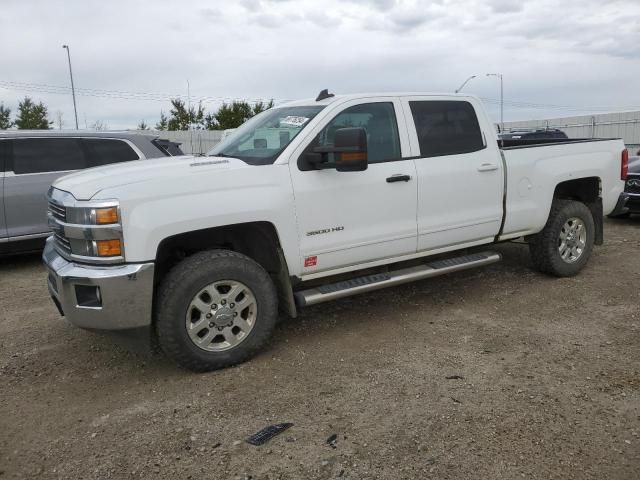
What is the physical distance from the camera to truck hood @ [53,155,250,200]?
12.0ft

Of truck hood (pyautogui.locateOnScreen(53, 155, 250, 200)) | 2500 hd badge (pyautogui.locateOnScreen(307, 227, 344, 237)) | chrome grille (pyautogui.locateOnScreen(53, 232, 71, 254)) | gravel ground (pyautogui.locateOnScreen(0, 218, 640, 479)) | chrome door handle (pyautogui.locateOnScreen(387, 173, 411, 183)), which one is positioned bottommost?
gravel ground (pyautogui.locateOnScreen(0, 218, 640, 479))

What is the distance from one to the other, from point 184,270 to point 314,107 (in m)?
1.76

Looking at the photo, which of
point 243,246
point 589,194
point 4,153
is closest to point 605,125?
point 589,194

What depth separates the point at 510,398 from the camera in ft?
11.5

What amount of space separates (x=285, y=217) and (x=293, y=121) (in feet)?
3.01

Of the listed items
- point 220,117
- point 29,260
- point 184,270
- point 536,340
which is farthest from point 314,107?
point 220,117

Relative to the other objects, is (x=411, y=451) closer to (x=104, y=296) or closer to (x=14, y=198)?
(x=104, y=296)

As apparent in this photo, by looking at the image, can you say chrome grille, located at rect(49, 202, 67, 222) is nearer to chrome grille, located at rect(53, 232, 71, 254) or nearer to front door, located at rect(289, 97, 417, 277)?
chrome grille, located at rect(53, 232, 71, 254)

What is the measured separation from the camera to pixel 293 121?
15.0 ft

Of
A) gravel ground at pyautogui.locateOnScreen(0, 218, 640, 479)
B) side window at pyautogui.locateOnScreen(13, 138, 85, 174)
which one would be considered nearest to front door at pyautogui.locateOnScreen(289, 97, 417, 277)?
gravel ground at pyautogui.locateOnScreen(0, 218, 640, 479)

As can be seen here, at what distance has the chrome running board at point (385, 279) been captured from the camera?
434 centimetres

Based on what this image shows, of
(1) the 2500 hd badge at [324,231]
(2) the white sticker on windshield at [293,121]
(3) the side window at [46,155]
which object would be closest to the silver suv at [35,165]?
(3) the side window at [46,155]

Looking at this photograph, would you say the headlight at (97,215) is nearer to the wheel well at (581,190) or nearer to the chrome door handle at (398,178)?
the chrome door handle at (398,178)

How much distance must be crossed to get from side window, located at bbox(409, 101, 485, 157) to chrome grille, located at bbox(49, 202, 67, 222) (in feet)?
9.28
